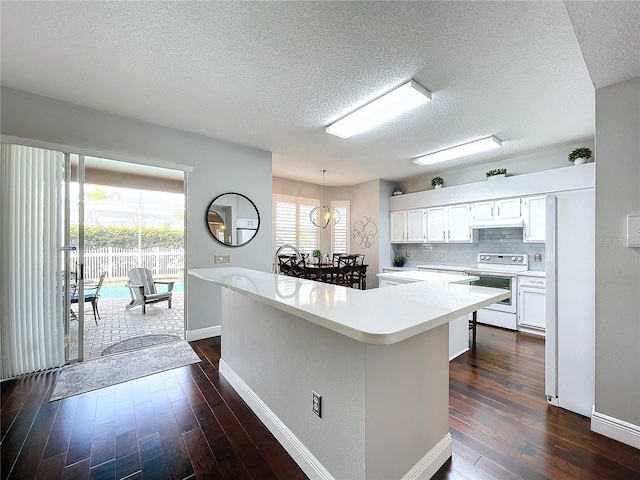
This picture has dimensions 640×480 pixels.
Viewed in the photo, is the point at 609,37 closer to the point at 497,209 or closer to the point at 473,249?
the point at 497,209

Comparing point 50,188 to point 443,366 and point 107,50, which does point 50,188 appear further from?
point 443,366

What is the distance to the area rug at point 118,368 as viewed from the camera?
236cm

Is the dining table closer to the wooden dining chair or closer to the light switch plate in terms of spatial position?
the wooden dining chair

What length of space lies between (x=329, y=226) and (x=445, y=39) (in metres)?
5.05

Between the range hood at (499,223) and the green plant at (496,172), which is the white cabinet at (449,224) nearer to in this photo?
the range hood at (499,223)

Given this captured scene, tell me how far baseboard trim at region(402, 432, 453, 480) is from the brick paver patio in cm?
320

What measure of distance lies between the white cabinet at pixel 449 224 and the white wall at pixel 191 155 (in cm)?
320

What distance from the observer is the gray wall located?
5.56ft

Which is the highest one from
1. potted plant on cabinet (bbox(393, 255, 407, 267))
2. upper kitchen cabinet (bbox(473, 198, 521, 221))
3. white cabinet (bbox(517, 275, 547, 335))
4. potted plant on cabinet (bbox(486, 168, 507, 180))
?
potted plant on cabinet (bbox(486, 168, 507, 180))

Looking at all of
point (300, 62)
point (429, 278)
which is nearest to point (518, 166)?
point (429, 278)

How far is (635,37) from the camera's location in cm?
141

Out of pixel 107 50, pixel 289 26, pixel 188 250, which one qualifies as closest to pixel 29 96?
pixel 107 50

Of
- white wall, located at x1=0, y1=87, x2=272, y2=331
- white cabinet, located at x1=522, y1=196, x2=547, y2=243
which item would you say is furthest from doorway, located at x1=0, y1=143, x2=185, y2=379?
white cabinet, located at x1=522, y1=196, x2=547, y2=243

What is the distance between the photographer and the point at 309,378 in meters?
1.48
